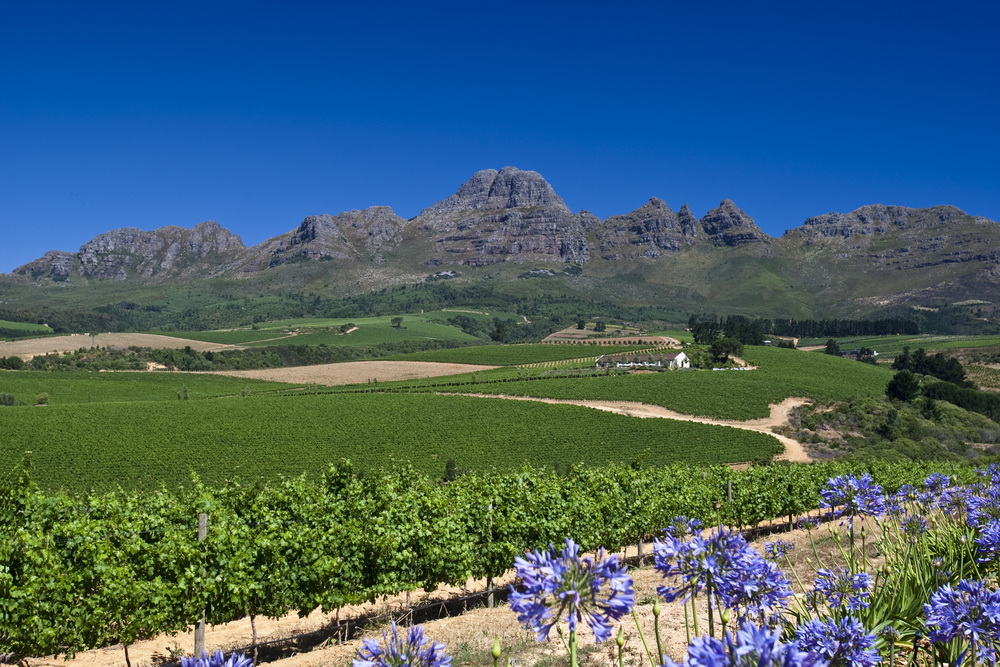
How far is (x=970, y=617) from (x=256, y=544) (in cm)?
1358

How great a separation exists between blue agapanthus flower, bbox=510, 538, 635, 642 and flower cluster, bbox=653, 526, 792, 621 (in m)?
0.89

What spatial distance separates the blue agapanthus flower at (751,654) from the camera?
2.67 metres

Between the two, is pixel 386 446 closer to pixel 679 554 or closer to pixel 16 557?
pixel 16 557

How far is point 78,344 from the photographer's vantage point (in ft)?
459

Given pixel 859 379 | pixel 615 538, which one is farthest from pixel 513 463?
pixel 859 379

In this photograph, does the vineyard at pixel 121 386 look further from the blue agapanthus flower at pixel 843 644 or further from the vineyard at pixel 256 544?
the blue agapanthus flower at pixel 843 644

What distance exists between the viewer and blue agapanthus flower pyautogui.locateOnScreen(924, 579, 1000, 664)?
3.90 m

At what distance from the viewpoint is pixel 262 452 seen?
173 feet

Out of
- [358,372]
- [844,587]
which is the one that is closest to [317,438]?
[358,372]

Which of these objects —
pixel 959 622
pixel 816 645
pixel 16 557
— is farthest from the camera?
pixel 16 557

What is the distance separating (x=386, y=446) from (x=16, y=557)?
4482 centimetres

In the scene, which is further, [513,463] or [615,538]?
[513,463]

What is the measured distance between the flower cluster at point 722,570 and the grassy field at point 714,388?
71.3m

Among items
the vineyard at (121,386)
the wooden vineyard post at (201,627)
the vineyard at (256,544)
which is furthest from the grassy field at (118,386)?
the wooden vineyard post at (201,627)
